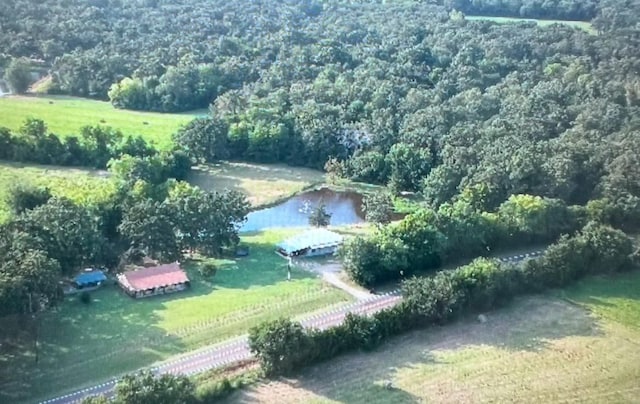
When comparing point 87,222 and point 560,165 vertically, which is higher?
point 560,165

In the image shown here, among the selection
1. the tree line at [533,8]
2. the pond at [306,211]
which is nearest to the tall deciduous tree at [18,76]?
the pond at [306,211]

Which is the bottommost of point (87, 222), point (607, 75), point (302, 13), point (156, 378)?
point (156, 378)

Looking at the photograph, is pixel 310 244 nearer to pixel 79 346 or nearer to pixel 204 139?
pixel 79 346

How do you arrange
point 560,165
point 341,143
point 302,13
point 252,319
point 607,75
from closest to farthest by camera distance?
point 252,319
point 560,165
point 341,143
point 607,75
point 302,13

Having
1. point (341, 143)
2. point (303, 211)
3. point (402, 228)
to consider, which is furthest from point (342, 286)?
point (341, 143)

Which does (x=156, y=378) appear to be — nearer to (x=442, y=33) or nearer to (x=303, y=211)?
(x=303, y=211)

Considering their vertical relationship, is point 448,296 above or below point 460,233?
below

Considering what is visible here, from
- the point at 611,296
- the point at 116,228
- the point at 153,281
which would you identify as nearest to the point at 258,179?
the point at 116,228

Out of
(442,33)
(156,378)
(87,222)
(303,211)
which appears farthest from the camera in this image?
(442,33)
